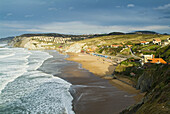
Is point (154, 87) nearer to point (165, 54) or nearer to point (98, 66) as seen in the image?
point (98, 66)

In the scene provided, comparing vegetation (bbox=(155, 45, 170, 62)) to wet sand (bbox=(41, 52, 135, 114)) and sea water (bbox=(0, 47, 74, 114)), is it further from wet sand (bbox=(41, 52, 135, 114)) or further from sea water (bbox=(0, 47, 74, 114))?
sea water (bbox=(0, 47, 74, 114))

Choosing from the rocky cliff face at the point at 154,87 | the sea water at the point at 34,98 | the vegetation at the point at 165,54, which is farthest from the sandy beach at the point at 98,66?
the vegetation at the point at 165,54

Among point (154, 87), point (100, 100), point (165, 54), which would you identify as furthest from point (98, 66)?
point (154, 87)

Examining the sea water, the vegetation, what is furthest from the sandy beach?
the vegetation

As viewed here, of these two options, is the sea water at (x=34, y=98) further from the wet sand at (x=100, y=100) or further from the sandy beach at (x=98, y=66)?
the sandy beach at (x=98, y=66)

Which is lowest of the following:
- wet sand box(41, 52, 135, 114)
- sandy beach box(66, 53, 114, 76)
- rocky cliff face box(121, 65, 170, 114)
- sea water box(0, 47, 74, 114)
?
sandy beach box(66, 53, 114, 76)

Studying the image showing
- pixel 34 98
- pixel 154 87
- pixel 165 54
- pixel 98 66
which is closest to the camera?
pixel 154 87

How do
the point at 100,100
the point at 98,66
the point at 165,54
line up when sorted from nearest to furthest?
the point at 100,100 → the point at 165,54 → the point at 98,66

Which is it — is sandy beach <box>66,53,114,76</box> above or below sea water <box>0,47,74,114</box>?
below
